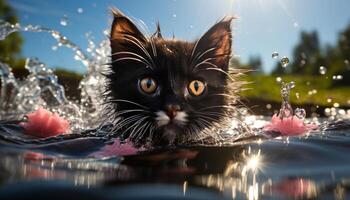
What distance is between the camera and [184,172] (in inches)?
103

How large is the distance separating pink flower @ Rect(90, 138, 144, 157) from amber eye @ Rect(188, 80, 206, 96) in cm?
71

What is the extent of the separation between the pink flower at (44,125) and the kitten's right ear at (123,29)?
1032 mm

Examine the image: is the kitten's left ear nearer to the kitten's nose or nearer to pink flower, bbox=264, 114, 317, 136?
the kitten's nose

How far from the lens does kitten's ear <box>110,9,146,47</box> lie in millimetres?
4633

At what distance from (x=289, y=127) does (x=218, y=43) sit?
1028 millimetres

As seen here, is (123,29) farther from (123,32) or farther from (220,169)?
(220,169)

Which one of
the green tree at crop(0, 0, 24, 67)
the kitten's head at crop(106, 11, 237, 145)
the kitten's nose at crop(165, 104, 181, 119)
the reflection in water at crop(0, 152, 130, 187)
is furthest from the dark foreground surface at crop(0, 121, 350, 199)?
the green tree at crop(0, 0, 24, 67)

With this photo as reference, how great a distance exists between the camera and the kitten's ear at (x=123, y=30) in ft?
15.2

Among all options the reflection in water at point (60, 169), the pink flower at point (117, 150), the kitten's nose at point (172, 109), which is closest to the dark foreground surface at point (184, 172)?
the reflection in water at point (60, 169)

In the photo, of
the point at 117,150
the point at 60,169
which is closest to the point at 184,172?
the point at 60,169

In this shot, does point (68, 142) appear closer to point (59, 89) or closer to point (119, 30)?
point (119, 30)

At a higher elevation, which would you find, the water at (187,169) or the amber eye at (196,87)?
the amber eye at (196,87)

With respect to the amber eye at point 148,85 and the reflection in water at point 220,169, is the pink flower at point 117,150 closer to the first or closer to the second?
the reflection in water at point 220,169

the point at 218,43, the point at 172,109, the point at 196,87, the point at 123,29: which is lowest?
the point at 172,109
